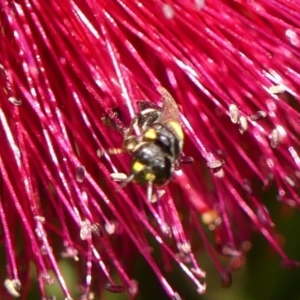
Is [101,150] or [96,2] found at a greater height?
[96,2]

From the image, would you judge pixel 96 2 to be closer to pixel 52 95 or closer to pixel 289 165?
pixel 52 95

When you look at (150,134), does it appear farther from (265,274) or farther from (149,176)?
(265,274)

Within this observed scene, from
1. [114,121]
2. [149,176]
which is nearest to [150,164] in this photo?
[149,176]

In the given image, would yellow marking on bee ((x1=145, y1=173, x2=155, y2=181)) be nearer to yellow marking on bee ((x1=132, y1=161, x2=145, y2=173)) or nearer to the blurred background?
yellow marking on bee ((x1=132, y1=161, x2=145, y2=173))

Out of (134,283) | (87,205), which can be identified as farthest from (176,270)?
(87,205)

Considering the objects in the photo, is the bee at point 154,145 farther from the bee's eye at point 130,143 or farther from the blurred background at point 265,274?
the blurred background at point 265,274

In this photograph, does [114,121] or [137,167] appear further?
[114,121]

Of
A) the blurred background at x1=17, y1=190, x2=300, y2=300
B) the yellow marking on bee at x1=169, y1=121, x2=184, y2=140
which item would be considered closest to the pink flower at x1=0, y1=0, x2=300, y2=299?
the yellow marking on bee at x1=169, y1=121, x2=184, y2=140
